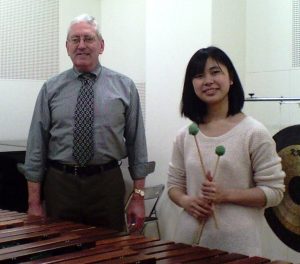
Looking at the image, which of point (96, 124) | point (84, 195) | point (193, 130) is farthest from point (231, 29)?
point (193, 130)

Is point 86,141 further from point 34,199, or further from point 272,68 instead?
point 272,68

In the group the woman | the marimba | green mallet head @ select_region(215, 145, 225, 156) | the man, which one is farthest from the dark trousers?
green mallet head @ select_region(215, 145, 225, 156)

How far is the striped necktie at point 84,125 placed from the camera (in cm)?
239

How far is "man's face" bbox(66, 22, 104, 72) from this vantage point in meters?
2.46

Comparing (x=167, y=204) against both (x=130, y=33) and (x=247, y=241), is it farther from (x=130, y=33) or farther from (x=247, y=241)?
(x=247, y=241)

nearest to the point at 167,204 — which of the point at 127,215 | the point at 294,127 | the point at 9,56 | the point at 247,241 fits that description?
the point at 127,215

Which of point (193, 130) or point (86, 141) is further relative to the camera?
point (86, 141)

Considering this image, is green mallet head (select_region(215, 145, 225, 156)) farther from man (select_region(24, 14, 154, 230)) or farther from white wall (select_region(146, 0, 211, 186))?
white wall (select_region(146, 0, 211, 186))

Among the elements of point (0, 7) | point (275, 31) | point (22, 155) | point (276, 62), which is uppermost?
point (0, 7)

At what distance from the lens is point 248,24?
3.31 m

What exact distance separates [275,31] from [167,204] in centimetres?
142

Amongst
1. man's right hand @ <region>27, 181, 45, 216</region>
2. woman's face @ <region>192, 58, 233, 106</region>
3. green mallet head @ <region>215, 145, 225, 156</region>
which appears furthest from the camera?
man's right hand @ <region>27, 181, 45, 216</region>

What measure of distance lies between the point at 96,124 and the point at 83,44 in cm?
41

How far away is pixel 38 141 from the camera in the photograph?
2480mm
